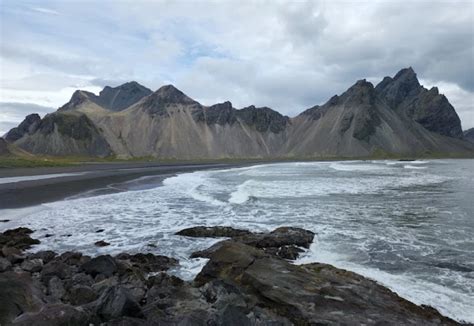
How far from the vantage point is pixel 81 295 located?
8.42 m

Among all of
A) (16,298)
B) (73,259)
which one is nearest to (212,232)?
(73,259)

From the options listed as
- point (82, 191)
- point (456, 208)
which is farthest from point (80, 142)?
point (456, 208)

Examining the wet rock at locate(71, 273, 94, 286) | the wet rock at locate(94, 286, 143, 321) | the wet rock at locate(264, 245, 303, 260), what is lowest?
the wet rock at locate(264, 245, 303, 260)

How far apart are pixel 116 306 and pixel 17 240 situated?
10.7 m

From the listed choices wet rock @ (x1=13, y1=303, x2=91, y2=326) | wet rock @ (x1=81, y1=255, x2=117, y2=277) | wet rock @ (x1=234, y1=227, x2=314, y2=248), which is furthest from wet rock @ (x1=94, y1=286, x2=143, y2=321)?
wet rock @ (x1=234, y1=227, x2=314, y2=248)

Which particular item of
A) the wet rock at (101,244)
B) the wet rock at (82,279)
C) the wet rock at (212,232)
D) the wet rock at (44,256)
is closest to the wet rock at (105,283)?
the wet rock at (82,279)

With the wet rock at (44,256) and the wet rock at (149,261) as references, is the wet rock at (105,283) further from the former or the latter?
the wet rock at (44,256)

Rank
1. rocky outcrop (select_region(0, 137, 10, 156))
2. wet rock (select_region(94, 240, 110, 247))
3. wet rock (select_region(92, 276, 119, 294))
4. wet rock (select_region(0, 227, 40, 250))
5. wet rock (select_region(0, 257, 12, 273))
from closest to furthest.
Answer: wet rock (select_region(92, 276, 119, 294)) → wet rock (select_region(0, 257, 12, 273)) → wet rock (select_region(0, 227, 40, 250)) → wet rock (select_region(94, 240, 110, 247)) → rocky outcrop (select_region(0, 137, 10, 156))

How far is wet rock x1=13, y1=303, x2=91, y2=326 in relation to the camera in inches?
255

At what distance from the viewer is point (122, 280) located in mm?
10031

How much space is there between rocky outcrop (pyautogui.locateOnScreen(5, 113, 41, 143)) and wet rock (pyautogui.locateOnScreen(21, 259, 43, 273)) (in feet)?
621

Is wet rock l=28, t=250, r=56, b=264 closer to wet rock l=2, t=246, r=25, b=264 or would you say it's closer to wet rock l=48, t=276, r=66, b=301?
wet rock l=2, t=246, r=25, b=264

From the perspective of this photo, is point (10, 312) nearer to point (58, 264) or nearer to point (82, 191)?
point (58, 264)

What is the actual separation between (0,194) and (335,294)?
3290 centimetres
